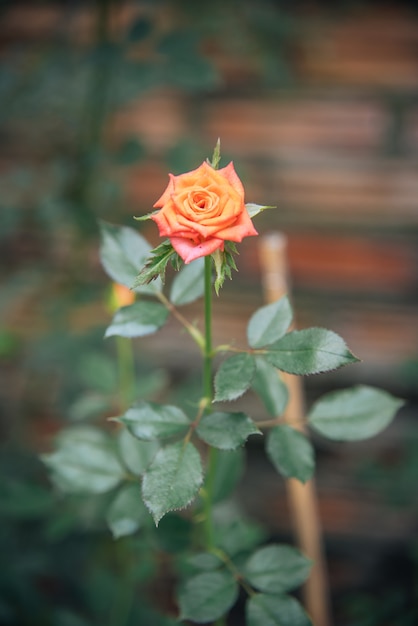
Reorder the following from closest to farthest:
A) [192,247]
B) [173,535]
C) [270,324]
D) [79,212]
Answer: [192,247] < [270,324] < [173,535] < [79,212]

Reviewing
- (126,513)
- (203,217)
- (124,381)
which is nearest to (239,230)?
(203,217)

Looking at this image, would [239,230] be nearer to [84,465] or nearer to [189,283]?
[189,283]

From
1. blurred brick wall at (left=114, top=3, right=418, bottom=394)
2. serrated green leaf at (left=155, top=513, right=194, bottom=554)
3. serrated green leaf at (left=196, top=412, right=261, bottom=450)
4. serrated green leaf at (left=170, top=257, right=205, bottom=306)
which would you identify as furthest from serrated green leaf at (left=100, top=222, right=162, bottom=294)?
blurred brick wall at (left=114, top=3, right=418, bottom=394)

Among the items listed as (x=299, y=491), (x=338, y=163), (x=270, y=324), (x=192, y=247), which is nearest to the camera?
(x=192, y=247)

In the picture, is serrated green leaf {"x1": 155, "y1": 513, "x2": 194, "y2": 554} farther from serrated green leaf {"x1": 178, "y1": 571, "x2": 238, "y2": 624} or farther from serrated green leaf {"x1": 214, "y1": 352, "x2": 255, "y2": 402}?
serrated green leaf {"x1": 214, "y1": 352, "x2": 255, "y2": 402}

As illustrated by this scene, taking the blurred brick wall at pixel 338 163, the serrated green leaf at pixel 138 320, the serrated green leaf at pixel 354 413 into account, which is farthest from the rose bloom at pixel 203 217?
the blurred brick wall at pixel 338 163

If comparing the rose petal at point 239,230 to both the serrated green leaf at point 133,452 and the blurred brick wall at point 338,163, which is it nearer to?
the serrated green leaf at point 133,452

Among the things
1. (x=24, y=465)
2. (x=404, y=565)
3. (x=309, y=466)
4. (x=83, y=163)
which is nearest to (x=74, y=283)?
(x=83, y=163)
